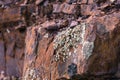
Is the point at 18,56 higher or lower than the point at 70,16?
lower

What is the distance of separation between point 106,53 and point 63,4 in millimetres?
4166

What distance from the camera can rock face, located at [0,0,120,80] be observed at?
11.0 meters

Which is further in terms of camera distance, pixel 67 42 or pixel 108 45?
pixel 67 42

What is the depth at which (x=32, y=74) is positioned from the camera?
12883 millimetres

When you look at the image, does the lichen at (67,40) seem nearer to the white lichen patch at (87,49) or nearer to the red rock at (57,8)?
the white lichen patch at (87,49)

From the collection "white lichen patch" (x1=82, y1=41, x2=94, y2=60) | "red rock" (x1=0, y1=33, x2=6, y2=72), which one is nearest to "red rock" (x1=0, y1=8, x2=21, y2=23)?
"red rock" (x1=0, y1=33, x2=6, y2=72)

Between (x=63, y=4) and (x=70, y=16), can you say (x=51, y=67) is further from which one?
(x=63, y=4)

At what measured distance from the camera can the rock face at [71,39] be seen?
36.2 ft

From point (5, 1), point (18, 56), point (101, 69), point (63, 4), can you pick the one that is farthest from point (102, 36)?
point (5, 1)

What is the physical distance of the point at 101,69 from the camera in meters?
11.0

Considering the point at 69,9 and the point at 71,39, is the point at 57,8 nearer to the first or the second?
the point at 69,9

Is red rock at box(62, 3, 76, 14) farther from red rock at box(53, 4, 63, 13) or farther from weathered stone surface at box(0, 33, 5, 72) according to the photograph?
weathered stone surface at box(0, 33, 5, 72)

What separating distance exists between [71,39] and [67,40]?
17 cm

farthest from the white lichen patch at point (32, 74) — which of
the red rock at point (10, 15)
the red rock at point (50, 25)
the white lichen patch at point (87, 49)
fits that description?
the red rock at point (10, 15)
